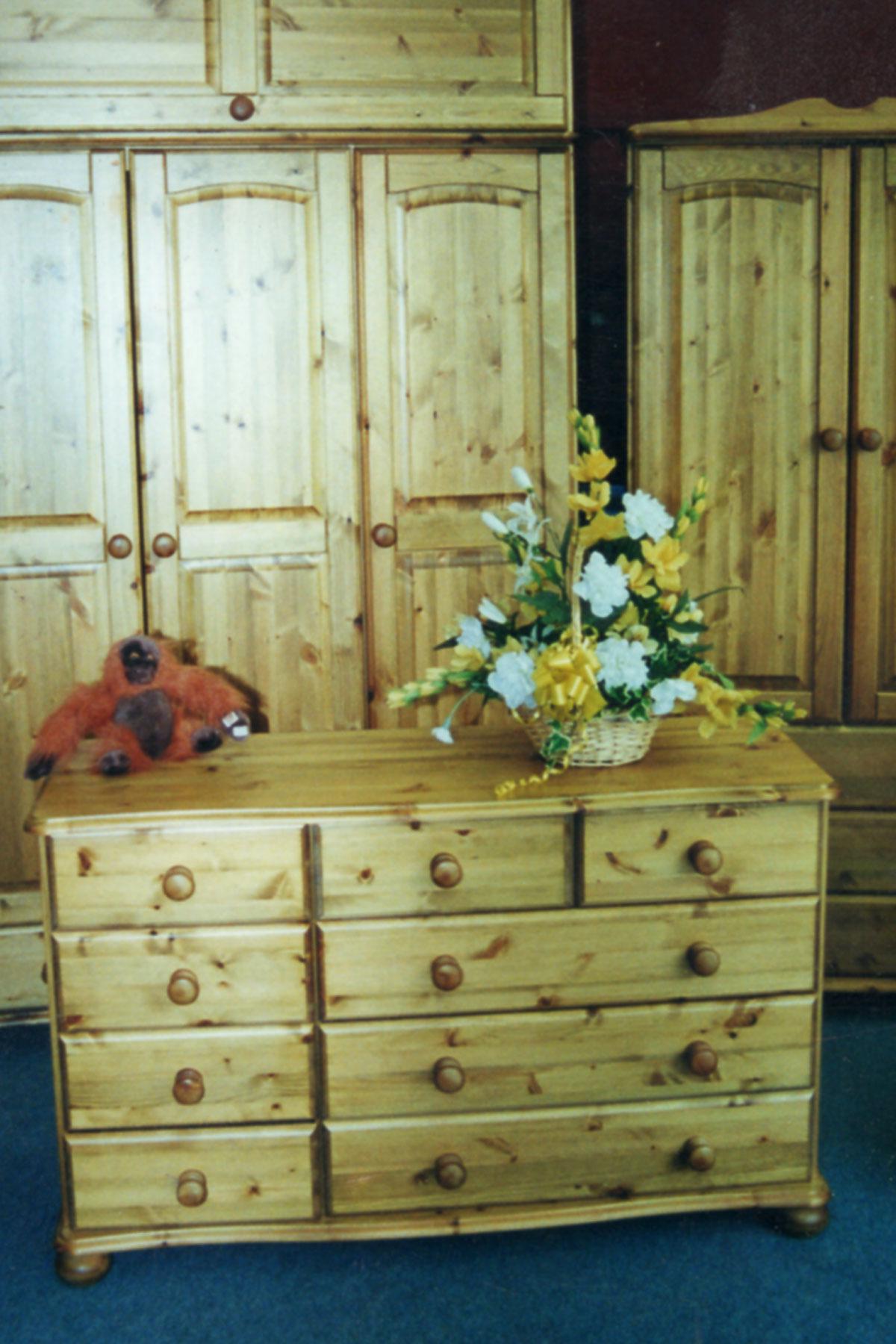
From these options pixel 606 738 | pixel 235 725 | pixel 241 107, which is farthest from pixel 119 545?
pixel 606 738

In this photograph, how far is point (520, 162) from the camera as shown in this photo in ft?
8.85

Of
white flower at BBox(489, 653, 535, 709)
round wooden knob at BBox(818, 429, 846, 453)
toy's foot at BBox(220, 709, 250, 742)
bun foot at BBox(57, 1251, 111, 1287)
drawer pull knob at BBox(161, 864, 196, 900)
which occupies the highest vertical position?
round wooden knob at BBox(818, 429, 846, 453)

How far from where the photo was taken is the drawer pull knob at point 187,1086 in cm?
194

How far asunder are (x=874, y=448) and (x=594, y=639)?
118 centimetres

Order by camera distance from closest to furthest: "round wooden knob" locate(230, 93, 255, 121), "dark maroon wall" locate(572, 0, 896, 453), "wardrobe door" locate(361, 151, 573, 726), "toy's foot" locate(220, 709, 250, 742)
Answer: "toy's foot" locate(220, 709, 250, 742) → "round wooden knob" locate(230, 93, 255, 121) → "wardrobe door" locate(361, 151, 573, 726) → "dark maroon wall" locate(572, 0, 896, 453)

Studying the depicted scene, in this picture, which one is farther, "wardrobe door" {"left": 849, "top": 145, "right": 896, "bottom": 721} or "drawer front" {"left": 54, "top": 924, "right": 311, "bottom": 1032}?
"wardrobe door" {"left": 849, "top": 145, "right": 896, "bottom": 721}

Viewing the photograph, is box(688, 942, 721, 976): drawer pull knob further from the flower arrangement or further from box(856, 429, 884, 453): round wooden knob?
box(856, 429, 884, 453): round wooden knob

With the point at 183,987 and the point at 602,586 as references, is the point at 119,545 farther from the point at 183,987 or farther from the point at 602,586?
the point at 602,586

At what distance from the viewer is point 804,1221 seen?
2078mm

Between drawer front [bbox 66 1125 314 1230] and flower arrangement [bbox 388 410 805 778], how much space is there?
2.26ft

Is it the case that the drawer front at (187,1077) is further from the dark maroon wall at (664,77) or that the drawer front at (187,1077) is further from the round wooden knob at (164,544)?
the dark maroon wall at (664,77)

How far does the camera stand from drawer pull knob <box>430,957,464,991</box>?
1930 mm

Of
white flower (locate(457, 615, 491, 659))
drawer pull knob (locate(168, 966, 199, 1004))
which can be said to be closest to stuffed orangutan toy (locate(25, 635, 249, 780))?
drawer pull knob (locate(168, 966, 199, 1004))

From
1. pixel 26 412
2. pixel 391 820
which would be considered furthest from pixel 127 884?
pixel 26 412
